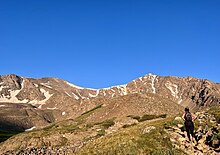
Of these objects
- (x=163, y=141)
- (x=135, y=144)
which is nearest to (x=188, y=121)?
(x=163, y=141)

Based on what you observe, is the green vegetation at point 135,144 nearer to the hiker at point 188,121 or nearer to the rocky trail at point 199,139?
the rocky trail at point 199,139

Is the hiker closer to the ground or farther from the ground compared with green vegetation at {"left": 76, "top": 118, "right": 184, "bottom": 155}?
farther from the ground

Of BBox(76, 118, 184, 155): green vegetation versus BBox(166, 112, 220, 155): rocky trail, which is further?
BBox(166, 112, 220, 155): rocky trail

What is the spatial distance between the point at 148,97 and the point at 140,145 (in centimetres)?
8709

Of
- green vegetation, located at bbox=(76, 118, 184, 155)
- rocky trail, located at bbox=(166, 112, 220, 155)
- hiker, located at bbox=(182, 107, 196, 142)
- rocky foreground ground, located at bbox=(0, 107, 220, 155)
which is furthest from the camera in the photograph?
rocky trail, located at bbox=(166, 112, 220, 155)

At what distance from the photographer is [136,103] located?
375 ft

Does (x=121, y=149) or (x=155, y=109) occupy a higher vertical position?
(x=155, y=109)

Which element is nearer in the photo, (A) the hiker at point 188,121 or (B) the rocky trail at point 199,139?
(A) the hiker at point 188,121

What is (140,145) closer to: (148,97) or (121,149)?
(121,149)

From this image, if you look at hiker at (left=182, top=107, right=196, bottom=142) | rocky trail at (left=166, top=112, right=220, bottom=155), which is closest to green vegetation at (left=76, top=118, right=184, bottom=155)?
rocky trail at (left=166, top=112, right=220, bottom=155)

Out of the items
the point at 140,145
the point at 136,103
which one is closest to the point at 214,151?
the point at 140,145

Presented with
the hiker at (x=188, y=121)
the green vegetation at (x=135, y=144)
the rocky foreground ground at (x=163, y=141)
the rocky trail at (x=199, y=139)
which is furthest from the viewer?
the rocky trail at (x=199, y=139)

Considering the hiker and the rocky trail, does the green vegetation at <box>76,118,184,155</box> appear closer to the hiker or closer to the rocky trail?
the rocky trail

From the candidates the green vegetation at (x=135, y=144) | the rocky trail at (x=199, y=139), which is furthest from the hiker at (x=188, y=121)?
the green vegetation at (x=135, y=144)
